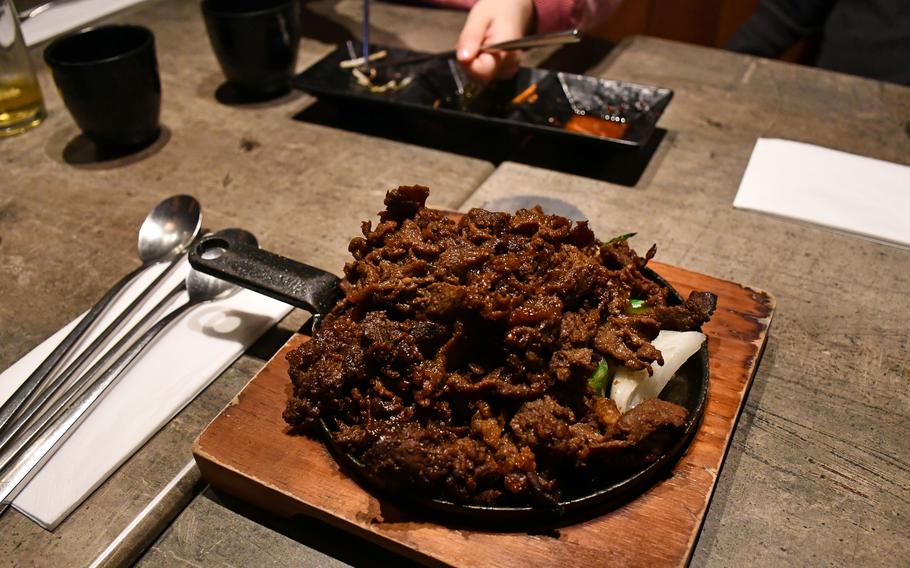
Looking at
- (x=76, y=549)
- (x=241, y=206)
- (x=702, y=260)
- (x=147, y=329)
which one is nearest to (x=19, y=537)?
(x=76, y=549)

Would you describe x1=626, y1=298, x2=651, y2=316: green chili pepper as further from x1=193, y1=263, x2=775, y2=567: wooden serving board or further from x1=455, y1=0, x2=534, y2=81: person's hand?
x1=455, y1=0, x2=534, y2=81: person's hand

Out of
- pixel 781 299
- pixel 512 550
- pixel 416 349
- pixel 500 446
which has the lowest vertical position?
pixel 781 299

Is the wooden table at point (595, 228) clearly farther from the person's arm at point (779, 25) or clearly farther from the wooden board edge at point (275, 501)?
the person's arm at point (779, 25)

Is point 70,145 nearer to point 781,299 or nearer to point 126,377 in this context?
point 126,377

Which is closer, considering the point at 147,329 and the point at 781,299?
the point at 147,329

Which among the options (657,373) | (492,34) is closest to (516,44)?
(492,34)

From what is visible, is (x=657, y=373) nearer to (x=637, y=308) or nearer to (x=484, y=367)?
(x=637, y=308)
